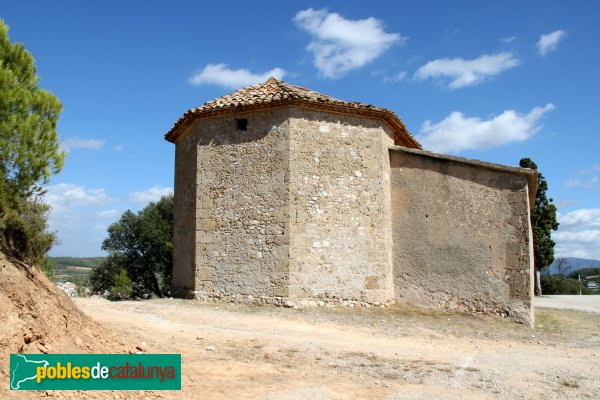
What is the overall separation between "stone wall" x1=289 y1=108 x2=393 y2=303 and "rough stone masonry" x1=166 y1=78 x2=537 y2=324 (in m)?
0.03

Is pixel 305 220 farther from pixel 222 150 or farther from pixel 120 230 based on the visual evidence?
pixel 120 230

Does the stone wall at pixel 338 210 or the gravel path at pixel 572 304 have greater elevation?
the stone wall at pixel 338 210

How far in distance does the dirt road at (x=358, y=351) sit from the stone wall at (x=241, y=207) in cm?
91

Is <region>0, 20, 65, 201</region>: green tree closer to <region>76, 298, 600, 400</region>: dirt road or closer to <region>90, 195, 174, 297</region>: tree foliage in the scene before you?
<region>76, 298, 600, 400</region>: dirt road

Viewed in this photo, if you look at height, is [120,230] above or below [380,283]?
above

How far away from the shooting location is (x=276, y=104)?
13.1 meters

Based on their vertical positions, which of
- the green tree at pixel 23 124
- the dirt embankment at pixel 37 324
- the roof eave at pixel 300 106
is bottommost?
the dirt embankment at pixel 37 324

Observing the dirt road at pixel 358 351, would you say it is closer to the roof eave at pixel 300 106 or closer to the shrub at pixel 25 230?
the shrub at pixel 25 230

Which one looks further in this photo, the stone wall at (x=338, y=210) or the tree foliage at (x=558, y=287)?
the tree foliage at (x=558, y=287)

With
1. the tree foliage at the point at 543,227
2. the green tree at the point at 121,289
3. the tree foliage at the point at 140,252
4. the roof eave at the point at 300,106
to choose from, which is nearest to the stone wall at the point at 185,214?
the roof eave at the point at 300,106

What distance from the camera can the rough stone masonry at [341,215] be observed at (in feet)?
41.5

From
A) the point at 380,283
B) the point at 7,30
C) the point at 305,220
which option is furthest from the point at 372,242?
the point at 7,30

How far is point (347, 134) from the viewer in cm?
1362

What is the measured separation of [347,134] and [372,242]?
3043 mm
